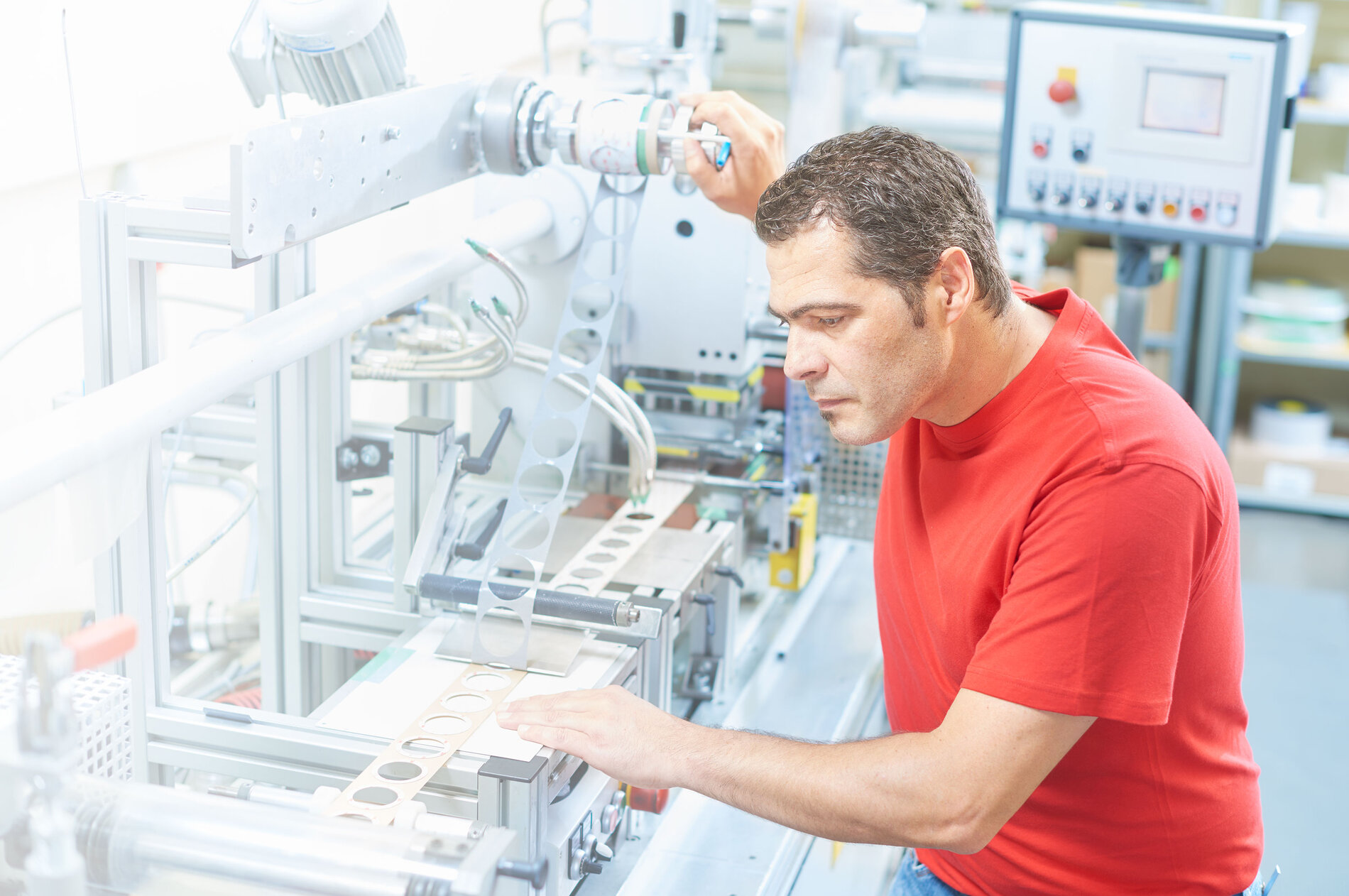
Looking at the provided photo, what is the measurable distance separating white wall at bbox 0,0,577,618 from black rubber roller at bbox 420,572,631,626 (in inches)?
25.9

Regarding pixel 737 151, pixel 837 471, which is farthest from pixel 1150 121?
pixel 737 151

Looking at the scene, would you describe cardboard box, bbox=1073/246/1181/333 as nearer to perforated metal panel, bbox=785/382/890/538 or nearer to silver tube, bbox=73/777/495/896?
perforated metal panel, bbox=785/382/890/538

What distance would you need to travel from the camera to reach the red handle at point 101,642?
753mm

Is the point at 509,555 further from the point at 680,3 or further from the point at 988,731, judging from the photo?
the point at 680,3

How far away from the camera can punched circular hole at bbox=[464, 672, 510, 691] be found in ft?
4.33

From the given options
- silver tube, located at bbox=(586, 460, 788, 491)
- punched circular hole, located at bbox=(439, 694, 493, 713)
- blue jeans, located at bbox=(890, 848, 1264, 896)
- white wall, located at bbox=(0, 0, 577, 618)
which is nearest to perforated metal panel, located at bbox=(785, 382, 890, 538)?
silver tube, located at bbox=(586, 460, 788, 491)

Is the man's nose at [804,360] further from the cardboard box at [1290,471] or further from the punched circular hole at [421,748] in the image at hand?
the cardboard box at [1290,471]

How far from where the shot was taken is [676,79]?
1907 millimetres

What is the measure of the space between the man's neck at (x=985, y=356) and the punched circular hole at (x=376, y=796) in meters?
0.60

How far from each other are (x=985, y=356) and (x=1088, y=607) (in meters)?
0.27

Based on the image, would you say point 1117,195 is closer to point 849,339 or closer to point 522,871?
point 849,339

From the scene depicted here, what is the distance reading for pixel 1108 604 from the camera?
42.8 inches

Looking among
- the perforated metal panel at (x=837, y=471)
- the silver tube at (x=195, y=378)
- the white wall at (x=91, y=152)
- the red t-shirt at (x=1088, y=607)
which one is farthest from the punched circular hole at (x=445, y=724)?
the perforated metal panel at (x=837, y=471)

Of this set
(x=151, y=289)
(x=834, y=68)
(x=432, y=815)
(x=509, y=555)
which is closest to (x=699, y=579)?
(x=509, y=555)
